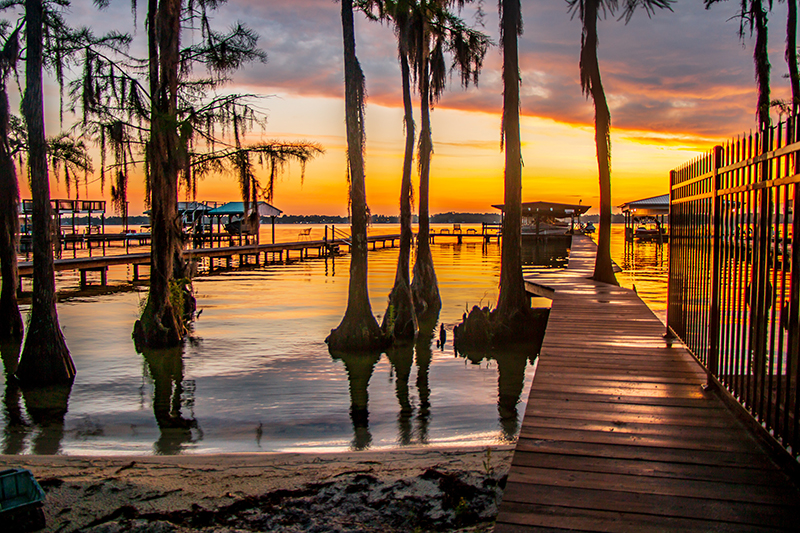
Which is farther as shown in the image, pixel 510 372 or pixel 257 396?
pixel 510 372

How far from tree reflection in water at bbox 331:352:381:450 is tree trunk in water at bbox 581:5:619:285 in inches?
288

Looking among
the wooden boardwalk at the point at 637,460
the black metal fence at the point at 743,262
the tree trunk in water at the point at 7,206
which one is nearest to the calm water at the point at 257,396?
the tree trunk in water at the point at 7,206

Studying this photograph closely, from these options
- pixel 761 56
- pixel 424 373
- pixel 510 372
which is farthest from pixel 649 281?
pixel 424 373

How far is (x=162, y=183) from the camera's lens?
40.2 ft

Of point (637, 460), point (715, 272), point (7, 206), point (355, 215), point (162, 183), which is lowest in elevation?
point (637, 460)

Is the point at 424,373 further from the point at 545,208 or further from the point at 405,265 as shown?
the point at 545,208

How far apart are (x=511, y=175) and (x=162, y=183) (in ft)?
25.5

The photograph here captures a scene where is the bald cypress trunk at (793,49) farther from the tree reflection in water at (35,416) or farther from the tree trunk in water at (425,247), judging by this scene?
the tree reflection in water at (35,416)

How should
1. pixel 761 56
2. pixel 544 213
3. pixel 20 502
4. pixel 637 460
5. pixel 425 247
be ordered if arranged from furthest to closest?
pixel 544 213 < pixel 425 247 < pixel 761 56 < pixel 20 502 < pixel 637 460

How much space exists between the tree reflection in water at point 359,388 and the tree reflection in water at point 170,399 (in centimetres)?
205

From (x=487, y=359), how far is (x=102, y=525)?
8.52 meters

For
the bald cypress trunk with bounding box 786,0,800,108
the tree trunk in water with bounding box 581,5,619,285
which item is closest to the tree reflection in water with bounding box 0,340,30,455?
the tree trunk in water with bounding box 581,5,619,285

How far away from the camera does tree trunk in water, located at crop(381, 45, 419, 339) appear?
13.8 metres

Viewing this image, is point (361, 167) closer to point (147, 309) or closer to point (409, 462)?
point (147, 309)
